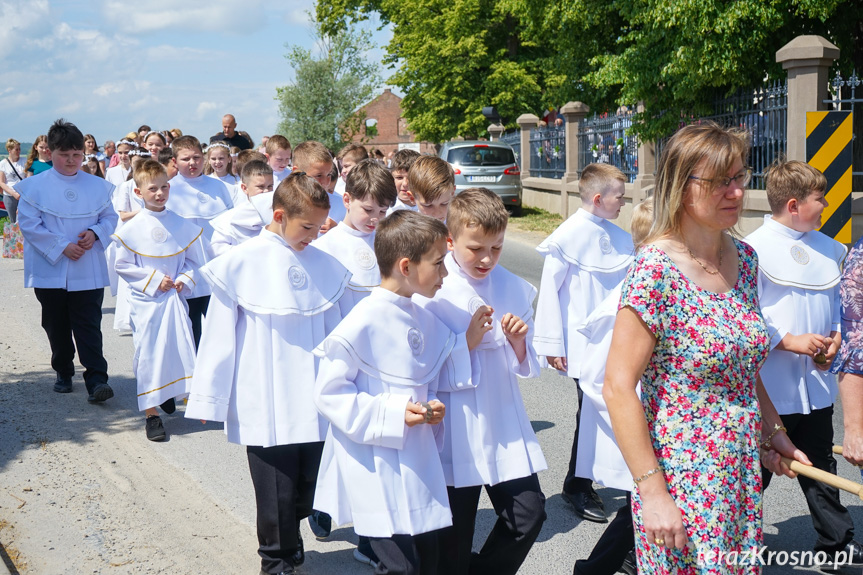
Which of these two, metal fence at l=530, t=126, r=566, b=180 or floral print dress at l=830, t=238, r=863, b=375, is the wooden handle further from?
metal fence at l=530, t=126, r=566, b=180

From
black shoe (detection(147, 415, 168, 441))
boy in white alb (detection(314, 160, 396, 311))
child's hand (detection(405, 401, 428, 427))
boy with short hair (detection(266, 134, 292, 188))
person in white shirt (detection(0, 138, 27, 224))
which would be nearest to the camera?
child's hand (detection(405, 401, 428, 427))

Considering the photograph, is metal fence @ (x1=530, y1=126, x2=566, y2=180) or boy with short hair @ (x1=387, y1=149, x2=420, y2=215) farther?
metal fence @ (x1=530, y1=126, x2=566, y2=180)

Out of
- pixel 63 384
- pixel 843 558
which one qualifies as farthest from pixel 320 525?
Answer: pixel 63 384

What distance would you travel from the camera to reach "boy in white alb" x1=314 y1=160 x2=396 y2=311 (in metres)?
4.86

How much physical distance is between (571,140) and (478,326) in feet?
66.3

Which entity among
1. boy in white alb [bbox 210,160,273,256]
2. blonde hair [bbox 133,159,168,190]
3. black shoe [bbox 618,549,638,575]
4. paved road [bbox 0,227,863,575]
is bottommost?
paved road [bbox 0,227,863,575]

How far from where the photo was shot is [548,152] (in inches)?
1014

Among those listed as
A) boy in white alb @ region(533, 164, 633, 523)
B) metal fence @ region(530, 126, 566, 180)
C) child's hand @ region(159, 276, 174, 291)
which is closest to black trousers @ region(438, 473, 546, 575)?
boy in white alb @ region(533, 164, 633, 523)

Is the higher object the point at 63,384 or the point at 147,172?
the point at 147,172

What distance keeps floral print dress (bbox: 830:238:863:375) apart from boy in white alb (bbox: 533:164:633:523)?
184cm

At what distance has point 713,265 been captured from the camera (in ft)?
8.93

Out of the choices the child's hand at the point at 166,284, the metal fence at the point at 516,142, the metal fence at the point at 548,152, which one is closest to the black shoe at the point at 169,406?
the child's hand at the point at 166,284

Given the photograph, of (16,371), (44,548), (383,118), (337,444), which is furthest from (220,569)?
(383,118)

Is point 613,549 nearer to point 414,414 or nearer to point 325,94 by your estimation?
point 414,414
